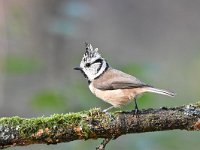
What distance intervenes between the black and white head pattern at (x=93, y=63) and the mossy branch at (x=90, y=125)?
2.53 ft

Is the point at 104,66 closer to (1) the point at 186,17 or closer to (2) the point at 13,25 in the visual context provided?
(2) the point at 13,25

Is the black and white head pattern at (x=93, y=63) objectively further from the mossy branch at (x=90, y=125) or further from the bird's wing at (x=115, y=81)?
the mossy branch at (x=90, y=125)

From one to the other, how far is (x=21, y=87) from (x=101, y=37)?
1684mm

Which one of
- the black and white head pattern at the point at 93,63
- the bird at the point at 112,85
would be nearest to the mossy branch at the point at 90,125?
the bird at the point at 112,85

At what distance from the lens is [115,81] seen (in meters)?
4.62

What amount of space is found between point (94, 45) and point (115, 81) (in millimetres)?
4704

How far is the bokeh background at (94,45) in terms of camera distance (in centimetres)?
490

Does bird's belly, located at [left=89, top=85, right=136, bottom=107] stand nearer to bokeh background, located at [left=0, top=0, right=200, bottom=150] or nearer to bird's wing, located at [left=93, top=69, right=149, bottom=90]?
bird's wing, located at [left=93, top=69, right=149, bottom=90]

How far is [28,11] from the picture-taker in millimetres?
7164

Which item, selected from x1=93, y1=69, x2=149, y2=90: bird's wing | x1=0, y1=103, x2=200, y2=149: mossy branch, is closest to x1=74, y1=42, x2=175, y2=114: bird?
x1=93, y1=69, x2=149, y2=90: bird's wing

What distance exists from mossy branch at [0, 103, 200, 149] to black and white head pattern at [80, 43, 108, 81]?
77 centimetres

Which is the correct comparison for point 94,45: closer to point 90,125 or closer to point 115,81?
point 115,81

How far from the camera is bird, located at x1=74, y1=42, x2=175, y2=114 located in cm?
454

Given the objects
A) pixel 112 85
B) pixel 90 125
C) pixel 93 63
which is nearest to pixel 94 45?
pixel 93 63
